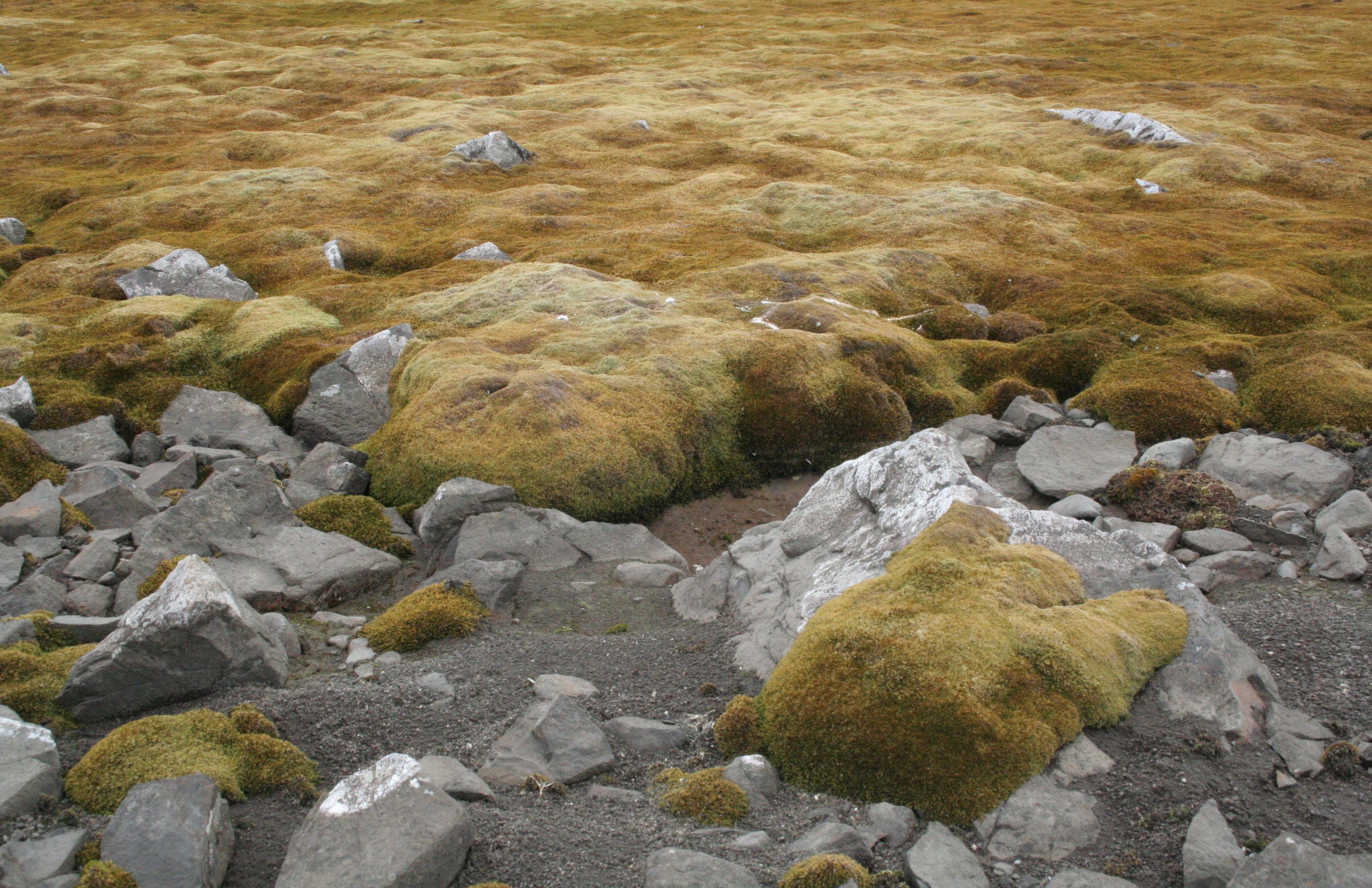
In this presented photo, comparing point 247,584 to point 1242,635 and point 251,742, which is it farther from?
point 1242,635

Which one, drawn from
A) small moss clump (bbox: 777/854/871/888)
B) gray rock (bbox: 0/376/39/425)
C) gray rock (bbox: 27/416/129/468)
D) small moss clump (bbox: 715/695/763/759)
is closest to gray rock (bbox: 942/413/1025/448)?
small moss clump (bbox: 715/695/763/759)

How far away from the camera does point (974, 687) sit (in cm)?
1063

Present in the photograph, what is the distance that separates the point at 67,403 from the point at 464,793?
69.0 feet

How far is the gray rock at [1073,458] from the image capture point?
21688 mm

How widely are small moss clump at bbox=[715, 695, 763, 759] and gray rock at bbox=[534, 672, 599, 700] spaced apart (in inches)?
91.7

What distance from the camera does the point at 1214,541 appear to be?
1814cm

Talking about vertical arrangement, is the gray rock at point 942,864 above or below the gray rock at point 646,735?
above

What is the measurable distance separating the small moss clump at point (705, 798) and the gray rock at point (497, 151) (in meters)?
49.4

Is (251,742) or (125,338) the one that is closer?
(251,742)

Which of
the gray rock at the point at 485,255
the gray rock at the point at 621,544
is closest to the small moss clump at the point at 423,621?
the gray rock at the point at 621,544

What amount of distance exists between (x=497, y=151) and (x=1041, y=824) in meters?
53.0

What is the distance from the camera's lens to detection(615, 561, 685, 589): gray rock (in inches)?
714

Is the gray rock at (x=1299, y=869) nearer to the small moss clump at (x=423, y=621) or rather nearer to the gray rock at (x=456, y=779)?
the gray rock at (x=456, y=779)

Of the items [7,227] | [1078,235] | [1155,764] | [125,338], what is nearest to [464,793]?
[1155,764]
